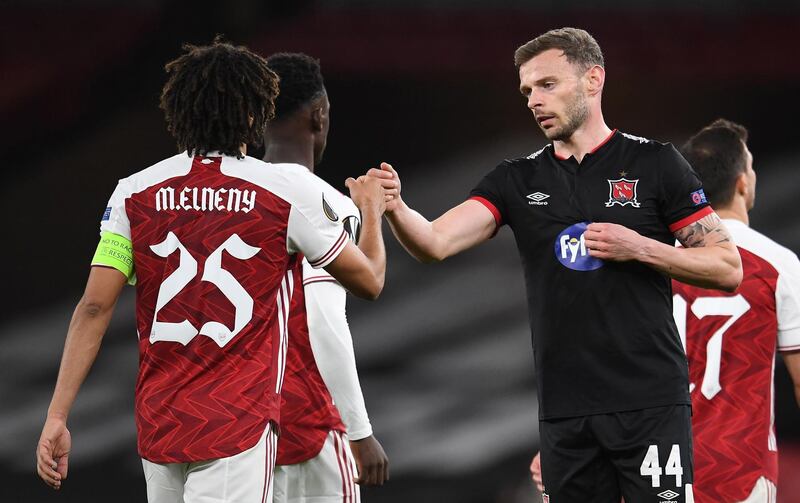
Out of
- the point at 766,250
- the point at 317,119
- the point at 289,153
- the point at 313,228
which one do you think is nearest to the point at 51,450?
the point at 313,228

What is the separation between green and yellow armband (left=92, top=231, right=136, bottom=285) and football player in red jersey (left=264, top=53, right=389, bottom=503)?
726mm

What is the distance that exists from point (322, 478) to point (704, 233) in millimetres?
1337

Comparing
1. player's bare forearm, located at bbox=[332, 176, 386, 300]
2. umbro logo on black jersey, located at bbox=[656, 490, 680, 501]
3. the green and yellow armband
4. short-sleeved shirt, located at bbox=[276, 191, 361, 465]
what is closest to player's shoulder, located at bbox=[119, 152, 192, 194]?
the green and yellow armband

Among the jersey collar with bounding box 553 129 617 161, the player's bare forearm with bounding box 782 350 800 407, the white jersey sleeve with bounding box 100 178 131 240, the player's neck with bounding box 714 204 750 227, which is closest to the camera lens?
the white jersey sleeve with bounding box 100 178 131 240

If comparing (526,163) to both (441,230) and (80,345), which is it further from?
(80,345)

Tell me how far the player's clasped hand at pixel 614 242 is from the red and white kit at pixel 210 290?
0.74 meters

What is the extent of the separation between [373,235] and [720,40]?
13.9ft

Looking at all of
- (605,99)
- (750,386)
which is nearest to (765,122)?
(605,99)

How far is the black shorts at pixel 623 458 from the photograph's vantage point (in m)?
3.00

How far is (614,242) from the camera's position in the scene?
300cm

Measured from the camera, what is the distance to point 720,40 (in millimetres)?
6492

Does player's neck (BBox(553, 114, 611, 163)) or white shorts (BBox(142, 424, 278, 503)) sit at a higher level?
player's neck (BBox(553, 114, 611, 163))

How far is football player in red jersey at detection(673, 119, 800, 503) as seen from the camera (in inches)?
142

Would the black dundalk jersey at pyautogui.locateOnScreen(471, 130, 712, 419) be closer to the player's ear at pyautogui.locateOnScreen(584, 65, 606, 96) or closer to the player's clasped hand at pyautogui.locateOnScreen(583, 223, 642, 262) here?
the player's clasped hand at pyautogui.locateOnScreen(583, 223, 642, 262)
